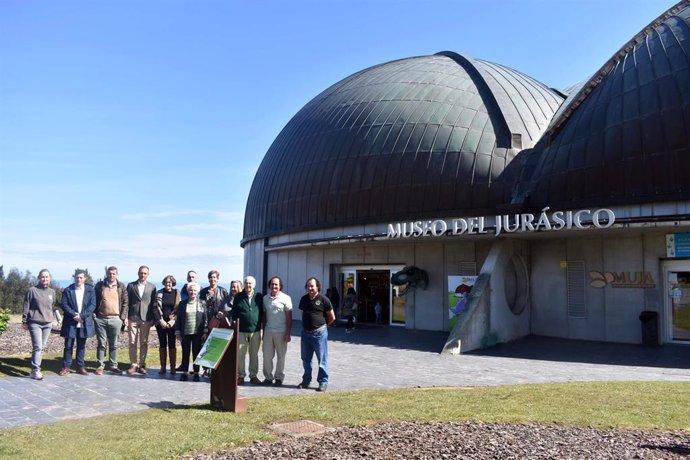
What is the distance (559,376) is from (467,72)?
17708 millimetres

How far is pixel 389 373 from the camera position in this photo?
39.7ft

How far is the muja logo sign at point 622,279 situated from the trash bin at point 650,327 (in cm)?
90

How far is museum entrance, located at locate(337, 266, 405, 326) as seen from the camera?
22938mm

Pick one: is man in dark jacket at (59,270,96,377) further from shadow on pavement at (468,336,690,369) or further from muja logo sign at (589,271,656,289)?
muja logo sign at (589,271,656,289)

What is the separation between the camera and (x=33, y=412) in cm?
804

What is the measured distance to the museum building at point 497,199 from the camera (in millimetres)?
16531

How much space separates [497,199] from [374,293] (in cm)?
671

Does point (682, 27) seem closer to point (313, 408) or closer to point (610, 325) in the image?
point (610, 325)

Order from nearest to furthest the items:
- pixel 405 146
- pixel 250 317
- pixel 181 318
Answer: pixel 250 317 → pixel 181 318 → pixel 405 146

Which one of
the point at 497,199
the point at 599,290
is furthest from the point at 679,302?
the point at 497,199

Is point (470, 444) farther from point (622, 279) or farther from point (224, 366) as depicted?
point (622, 279)

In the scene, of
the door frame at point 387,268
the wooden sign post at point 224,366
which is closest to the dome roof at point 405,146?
the door frame at point 387,268

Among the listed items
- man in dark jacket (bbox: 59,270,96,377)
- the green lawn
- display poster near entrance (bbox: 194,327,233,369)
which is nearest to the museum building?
the green lawn

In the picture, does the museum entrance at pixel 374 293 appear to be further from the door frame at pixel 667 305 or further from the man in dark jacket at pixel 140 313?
the man in dark jacket at pixel 140 313
